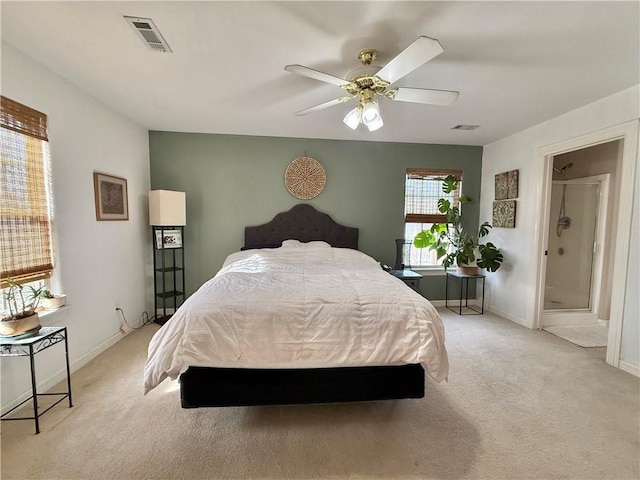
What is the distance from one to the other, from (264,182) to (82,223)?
6.84 ft

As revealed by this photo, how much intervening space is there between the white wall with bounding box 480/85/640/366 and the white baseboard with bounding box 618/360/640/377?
0.03m

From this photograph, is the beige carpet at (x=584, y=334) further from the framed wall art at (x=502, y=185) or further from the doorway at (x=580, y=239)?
the framed wall art at (x=502, y=185)

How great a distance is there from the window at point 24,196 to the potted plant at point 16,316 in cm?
8

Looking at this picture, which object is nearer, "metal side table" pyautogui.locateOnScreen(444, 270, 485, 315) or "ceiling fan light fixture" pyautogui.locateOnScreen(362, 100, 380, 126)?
"ceiling fan light fixture" pyautogui.locateOnScreen(362, 100, 380, 126)

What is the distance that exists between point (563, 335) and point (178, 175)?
205 inches

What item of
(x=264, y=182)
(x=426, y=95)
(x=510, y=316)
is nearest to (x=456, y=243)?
(x=510, y=316)

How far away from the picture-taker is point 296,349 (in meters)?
1.79

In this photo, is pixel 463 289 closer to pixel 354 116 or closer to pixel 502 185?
pixel 502 185

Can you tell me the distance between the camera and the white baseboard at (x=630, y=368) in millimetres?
2521

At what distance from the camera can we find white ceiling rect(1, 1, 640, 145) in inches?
62.8

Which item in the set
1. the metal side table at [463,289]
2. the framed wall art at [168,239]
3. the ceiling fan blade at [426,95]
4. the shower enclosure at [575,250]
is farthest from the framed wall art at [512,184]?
the framed wall art at [168,239]

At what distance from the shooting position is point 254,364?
5.74 feet

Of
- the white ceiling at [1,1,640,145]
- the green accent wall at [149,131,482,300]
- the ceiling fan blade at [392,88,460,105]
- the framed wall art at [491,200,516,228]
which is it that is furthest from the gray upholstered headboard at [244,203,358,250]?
the ceiling fan blade at [392,88,460,105]

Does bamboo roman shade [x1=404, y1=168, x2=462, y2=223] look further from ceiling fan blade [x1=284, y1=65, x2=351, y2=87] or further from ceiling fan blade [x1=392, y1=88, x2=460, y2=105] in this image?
ceiling fan blade [x1=284, y1=65, x2=351, y2=87]
